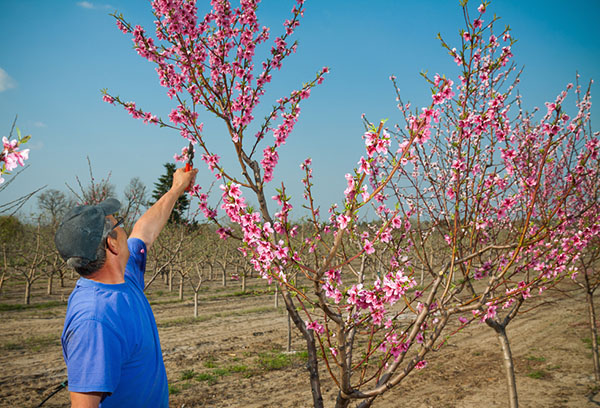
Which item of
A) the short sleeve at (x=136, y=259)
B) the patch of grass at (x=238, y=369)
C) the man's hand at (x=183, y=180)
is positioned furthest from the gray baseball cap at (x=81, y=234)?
the patch of grass at (x=238, y=369)

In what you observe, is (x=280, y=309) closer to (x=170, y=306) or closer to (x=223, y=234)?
(x=170, y=306)

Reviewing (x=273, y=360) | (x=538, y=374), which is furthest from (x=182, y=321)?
(x=538, y=374)

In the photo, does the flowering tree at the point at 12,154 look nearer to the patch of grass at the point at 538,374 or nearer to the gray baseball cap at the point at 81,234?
the gray baseball cap at the point at 81,234

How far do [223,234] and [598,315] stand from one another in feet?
44.4

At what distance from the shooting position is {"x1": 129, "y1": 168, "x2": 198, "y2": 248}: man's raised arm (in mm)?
2432

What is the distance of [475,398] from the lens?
6.28m

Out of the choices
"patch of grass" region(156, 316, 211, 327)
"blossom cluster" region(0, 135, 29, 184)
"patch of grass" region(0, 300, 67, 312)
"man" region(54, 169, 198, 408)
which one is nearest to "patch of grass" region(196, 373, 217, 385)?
"patch of grass" region(156, 316, 211, 327)

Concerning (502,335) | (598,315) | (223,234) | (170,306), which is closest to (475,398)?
(502,335)

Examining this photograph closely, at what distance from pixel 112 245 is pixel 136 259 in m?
0.45

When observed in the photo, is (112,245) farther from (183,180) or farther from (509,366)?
(509,366)

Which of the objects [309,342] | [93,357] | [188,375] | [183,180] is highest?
[183,180]

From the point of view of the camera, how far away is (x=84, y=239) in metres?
Answer: 1.68

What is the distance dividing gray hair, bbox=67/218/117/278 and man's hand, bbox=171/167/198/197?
671mm

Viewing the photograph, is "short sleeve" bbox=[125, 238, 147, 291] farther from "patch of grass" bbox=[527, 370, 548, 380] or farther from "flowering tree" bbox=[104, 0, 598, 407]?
"patch of grass" bbox=[527, 370, 548, 380]
